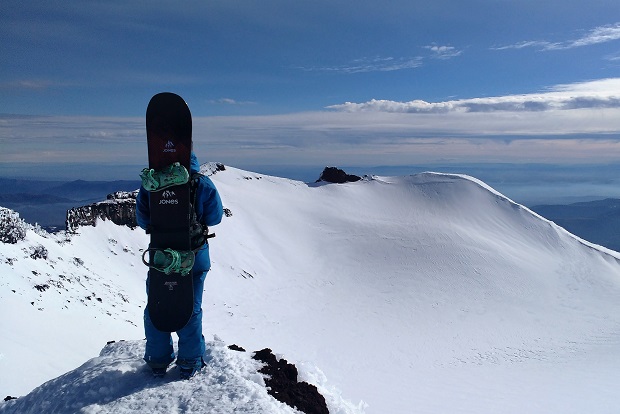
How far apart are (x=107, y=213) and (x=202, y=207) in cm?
2169

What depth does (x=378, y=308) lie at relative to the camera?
26391 millimetres

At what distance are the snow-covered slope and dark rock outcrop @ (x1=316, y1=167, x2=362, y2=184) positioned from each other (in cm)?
367

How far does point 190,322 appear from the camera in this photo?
6.84m

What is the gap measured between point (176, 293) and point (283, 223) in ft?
103

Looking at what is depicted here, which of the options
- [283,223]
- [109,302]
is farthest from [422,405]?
[283,223]

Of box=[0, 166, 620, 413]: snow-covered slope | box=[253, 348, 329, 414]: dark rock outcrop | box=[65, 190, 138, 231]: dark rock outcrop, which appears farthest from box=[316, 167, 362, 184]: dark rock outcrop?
box=[253, 348, 329, 414]: dark rock outcrop

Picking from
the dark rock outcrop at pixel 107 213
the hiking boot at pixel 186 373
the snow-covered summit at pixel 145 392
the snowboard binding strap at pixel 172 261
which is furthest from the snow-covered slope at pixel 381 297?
the snowboard binding strap at pixel 172 261

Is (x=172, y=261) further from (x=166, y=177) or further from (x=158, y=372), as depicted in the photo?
(x=158, y=372)

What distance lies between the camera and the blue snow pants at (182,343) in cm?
675

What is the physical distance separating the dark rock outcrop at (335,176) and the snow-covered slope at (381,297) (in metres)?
3.67

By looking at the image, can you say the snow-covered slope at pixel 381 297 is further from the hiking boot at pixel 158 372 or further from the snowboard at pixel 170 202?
the snowboard at pixel 170 202

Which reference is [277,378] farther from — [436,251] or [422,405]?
[436,251]

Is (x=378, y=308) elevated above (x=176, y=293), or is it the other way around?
(x=176, y=293)

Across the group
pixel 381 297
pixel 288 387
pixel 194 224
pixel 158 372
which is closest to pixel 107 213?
pixel 381 297
